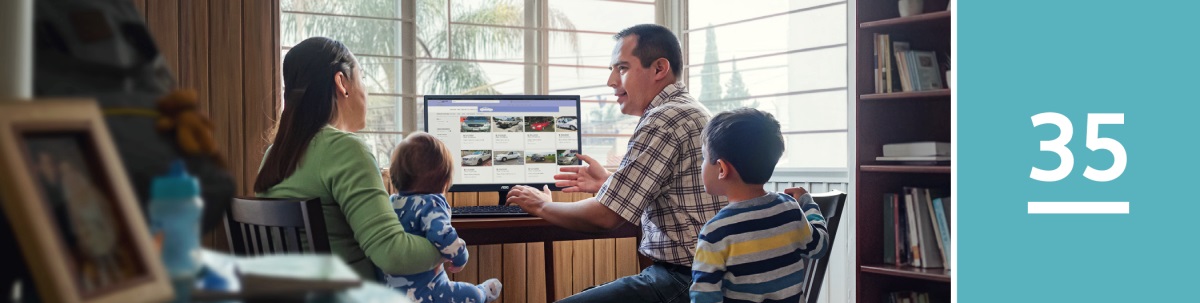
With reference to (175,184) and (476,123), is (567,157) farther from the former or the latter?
(175,184)

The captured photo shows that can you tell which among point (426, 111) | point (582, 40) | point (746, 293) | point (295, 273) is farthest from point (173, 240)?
point (582, 40)

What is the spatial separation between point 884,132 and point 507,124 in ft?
4.02

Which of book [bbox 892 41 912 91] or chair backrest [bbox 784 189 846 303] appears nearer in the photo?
chair backrest [bbox 784 189 846 303]

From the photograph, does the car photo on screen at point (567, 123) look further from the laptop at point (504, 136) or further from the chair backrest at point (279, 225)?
the chair backrest at point (279, 225)

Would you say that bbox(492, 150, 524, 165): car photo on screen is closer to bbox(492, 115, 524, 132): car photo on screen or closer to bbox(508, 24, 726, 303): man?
bbox(492, 115, 524, 132): car photo on screen

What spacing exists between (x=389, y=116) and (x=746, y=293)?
2.20 meters

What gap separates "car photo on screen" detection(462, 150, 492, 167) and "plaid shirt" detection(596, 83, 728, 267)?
3.57ft

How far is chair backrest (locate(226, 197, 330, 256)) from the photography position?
1452mm

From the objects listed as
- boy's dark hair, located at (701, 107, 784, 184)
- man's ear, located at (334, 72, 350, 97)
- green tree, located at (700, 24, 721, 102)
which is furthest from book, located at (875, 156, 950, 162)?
man's ear, located at (334, 72, 350, 97)

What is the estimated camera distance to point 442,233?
6.82ft

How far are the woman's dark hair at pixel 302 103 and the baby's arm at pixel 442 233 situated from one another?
1.36 ft
